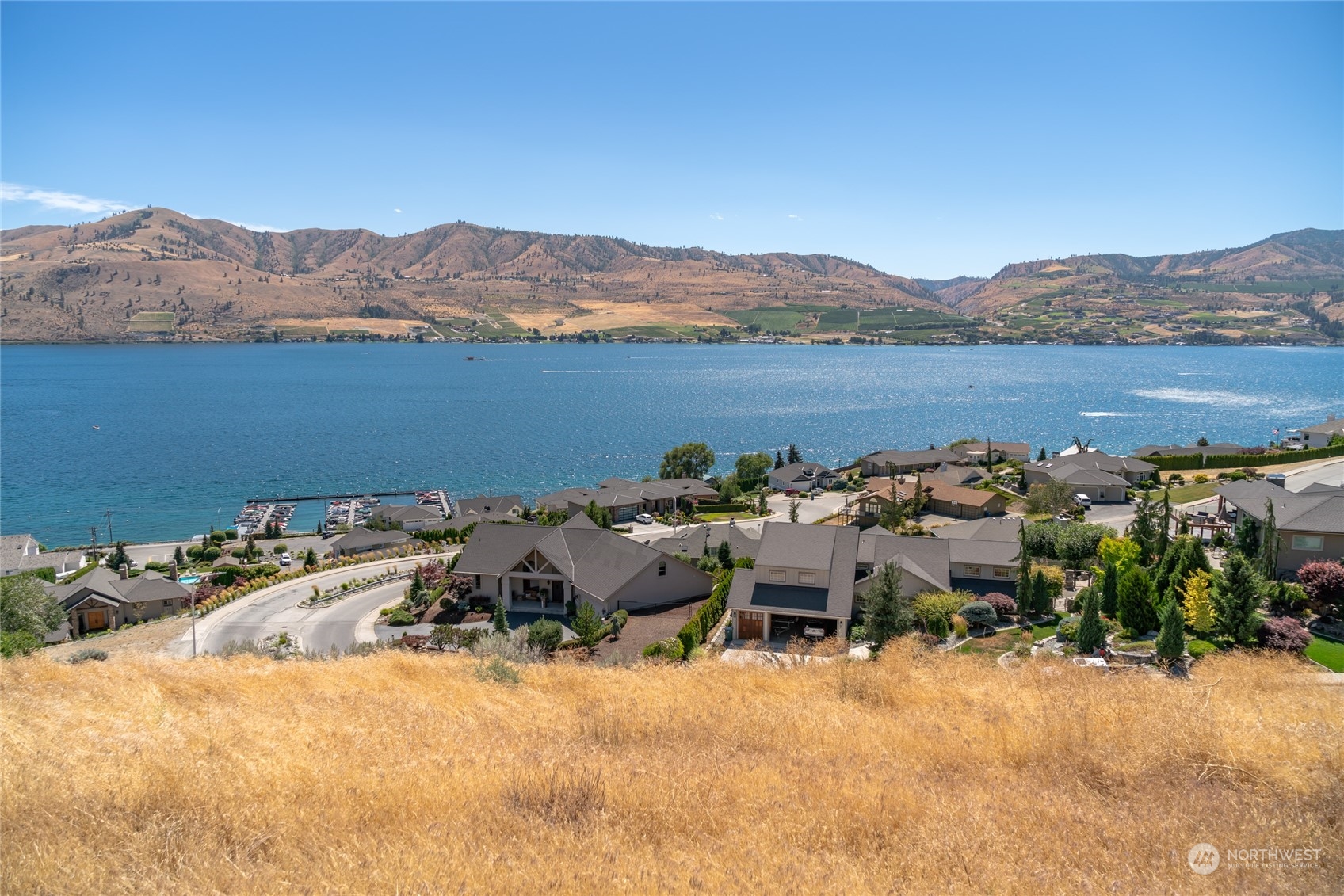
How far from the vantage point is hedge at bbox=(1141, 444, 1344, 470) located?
66.2m

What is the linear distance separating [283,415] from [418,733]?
5572 inches

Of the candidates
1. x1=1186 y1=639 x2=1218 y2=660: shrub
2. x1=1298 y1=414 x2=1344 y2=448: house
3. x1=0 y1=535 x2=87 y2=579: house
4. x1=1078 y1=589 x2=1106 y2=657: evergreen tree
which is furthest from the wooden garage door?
x1=1298 y1=414 x2=1344 y2=448: house

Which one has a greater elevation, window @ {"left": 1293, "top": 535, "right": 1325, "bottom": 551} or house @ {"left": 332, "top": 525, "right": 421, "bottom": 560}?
window @ {"left": 1293, "top": 535, "right": 1325, "bottom": 551}

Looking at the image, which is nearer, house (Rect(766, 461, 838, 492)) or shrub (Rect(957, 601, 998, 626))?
shrub (Rect(957, 601, 998, 626))

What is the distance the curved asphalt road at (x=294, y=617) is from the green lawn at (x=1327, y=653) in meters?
32.3

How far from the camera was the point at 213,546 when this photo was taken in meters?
57.6

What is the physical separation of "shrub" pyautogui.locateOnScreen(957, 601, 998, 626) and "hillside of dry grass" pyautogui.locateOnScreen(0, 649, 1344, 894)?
15.7 metres

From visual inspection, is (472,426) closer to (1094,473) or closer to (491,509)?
(491,509)

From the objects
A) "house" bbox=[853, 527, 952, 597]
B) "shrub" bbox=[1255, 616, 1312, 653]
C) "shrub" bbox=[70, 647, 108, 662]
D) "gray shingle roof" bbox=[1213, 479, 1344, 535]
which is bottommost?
"shrub" bbox=[70, 647, 108, 662]

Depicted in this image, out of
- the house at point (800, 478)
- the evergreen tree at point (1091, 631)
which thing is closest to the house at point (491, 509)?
the house at point (800, 478)

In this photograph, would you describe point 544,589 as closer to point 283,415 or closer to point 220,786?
point 220,786

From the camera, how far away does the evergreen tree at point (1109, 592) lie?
2945 cm

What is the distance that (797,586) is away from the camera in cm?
3144
